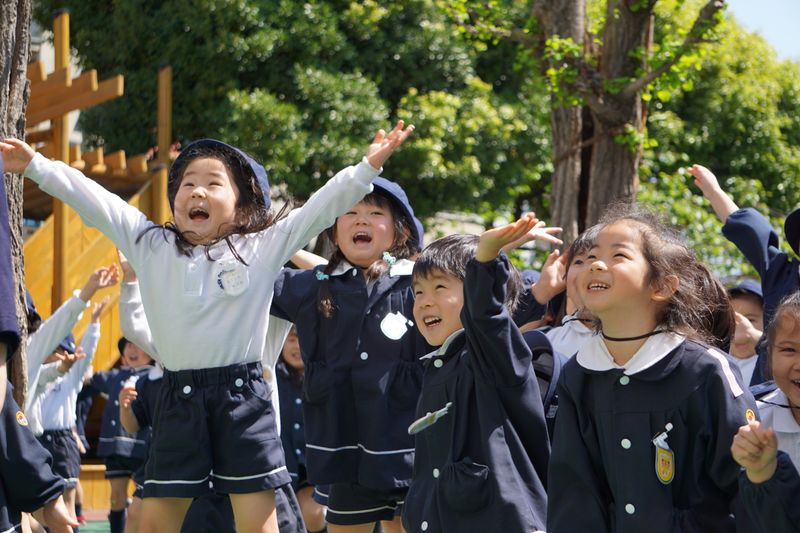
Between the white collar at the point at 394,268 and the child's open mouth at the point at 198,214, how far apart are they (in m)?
0.81

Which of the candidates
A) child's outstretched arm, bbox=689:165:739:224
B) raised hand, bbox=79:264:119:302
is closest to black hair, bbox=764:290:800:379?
child's outstretched arm, bbox=689:165:739:224

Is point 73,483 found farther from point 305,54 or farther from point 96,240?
point 305,54

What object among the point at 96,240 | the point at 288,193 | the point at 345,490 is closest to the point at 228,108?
the point at 288,193

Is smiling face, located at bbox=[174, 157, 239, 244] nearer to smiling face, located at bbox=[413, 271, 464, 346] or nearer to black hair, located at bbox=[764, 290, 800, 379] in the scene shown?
smiling face, located at bbox=[413, 271, 464, 346]

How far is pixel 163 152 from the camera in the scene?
47.1ft

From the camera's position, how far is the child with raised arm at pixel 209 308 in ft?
14.4

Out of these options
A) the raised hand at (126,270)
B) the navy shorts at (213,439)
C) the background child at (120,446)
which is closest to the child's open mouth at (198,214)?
the raised hand at (126,270)

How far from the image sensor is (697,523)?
3410 mm

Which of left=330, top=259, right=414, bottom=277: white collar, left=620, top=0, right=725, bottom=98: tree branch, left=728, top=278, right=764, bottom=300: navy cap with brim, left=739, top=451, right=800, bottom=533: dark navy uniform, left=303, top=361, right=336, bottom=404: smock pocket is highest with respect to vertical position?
left=620, top=0, right=725, bottom=98: tree branch

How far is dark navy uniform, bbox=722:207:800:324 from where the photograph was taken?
16.9 ft

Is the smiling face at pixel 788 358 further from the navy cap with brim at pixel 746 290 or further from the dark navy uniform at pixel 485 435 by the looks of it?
the navy cap with brim at pixel 746 290

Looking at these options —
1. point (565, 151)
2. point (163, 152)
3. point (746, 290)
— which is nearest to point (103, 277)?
point (746, 290)

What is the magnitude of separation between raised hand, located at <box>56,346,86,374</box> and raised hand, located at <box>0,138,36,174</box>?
4.44 meters

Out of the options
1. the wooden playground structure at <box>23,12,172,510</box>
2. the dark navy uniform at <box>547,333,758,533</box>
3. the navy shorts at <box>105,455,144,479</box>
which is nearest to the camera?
the dark navy uniform at <box>547,333,758,533</box>
